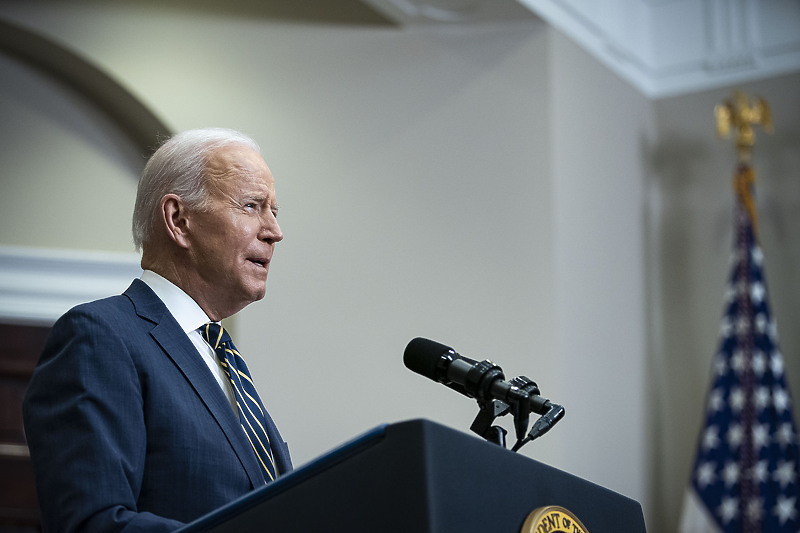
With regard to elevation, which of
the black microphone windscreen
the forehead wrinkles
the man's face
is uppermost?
the forehead wrinkles

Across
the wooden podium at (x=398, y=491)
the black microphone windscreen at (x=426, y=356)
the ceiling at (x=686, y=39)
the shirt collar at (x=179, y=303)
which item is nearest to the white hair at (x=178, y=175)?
the shirt collar at (x=179, y=303)

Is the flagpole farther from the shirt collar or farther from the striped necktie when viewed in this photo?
the shirt collar

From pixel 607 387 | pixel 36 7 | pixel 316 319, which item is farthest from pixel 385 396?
pixel 36 7

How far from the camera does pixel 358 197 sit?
452 centimetres

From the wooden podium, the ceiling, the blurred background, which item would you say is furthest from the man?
the ceiling

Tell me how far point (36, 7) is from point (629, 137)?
323 cm

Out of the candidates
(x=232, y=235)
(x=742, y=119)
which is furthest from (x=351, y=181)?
(x=232, y=235)

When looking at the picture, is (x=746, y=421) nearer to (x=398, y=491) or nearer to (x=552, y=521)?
(x=552, y=521)

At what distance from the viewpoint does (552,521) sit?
128 centimetres

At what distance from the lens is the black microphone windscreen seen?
5.48ft

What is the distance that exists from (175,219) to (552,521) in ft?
3.58

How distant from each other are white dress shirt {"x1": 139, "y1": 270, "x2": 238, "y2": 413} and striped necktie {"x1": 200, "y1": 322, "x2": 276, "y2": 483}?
0.04 feet

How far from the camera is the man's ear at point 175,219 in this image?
1986 mm

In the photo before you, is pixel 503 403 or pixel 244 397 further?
pixel 244 397
